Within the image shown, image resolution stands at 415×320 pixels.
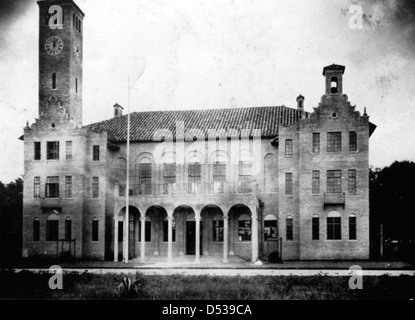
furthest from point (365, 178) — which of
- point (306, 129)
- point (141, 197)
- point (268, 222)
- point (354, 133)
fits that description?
point (141, 197)

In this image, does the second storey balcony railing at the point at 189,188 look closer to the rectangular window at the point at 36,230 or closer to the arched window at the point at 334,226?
the arched window at the point at 334,226

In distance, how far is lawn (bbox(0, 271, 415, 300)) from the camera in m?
13.8

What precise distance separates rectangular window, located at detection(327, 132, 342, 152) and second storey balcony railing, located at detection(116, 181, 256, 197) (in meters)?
5.76

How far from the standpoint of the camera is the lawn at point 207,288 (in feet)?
45.4

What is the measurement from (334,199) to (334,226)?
5.97ft

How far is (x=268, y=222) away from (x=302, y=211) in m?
2.82

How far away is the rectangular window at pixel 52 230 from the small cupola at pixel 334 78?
68.4ft

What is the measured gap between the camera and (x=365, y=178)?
32.2 metres

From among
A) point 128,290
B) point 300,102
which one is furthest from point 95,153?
point 128,290

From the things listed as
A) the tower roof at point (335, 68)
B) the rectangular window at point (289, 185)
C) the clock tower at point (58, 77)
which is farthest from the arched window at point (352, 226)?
the clock tower at point (58, 77)

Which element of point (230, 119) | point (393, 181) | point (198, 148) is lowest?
point (393, 181)

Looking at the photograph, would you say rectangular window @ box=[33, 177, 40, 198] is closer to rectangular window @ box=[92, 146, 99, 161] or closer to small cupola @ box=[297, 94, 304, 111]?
rectangular window @ box=[92, 146, 99, 161]
